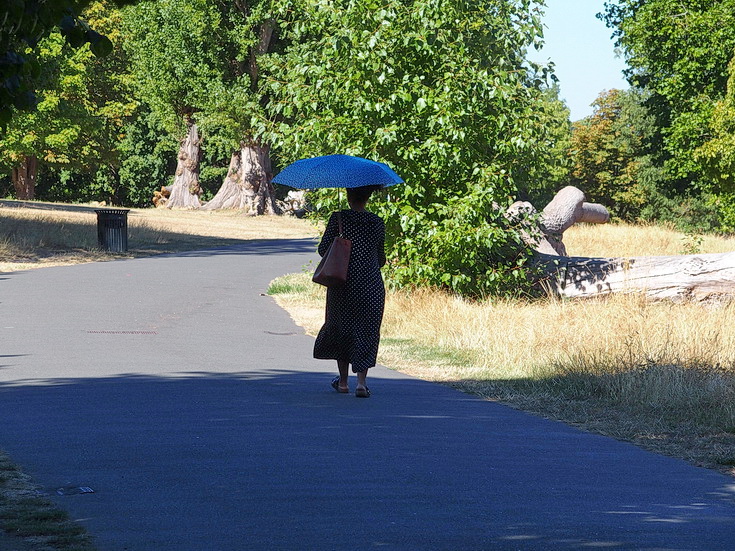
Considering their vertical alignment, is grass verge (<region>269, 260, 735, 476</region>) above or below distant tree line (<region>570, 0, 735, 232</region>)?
below

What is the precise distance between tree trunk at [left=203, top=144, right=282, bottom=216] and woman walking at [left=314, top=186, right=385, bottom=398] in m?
45.5

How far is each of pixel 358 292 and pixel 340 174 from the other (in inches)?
41.0

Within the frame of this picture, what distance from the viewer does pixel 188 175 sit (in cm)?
6259

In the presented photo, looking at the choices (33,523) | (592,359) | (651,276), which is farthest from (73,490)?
(651,276)

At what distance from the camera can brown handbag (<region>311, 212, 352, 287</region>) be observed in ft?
30.7

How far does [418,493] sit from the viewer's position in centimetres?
591

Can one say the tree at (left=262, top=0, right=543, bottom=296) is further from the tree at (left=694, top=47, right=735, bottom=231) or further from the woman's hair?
the tree at (left=694, top=47, right=735, bottom=231)

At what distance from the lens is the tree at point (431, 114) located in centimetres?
1538

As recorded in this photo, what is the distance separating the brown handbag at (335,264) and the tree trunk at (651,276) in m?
8.58

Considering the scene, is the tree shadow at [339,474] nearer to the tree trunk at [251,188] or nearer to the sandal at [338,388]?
the sandal at [338,388]

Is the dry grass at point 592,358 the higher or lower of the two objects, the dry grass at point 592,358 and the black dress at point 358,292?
A: the lower

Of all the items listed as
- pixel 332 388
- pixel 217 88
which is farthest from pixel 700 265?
pixel 217 88

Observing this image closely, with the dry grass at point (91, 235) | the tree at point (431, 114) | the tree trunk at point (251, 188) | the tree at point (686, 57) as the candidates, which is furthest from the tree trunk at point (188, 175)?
the tree at point (431, 114)

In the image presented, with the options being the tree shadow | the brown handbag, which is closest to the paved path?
the tree shadow
